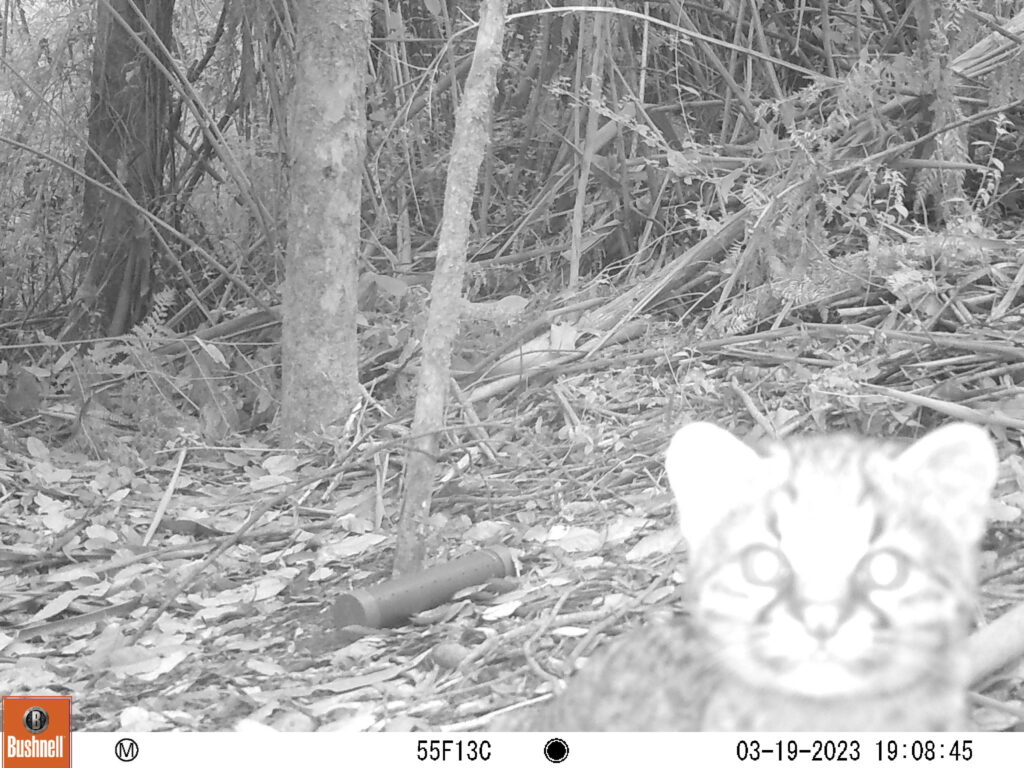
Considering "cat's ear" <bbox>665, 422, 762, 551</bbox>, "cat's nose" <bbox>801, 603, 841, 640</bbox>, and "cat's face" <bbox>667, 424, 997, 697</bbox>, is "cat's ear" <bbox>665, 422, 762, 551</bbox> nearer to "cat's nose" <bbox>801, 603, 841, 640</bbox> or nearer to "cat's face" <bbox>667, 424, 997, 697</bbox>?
"cat's face" <bbox>667, 424, 997, 697</bbox>

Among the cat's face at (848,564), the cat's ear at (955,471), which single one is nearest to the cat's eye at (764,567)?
the cat's face at (848,564)

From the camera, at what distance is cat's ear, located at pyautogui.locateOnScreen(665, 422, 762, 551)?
118 cm

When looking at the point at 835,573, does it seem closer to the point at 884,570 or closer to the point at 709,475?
the point at 884,570

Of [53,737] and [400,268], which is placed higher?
[400,268]

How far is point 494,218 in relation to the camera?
459 cm

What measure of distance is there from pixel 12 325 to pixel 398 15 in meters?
1.90

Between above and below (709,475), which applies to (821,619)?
below

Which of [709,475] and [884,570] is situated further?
[709,475]

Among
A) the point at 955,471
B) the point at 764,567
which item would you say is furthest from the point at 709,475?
the point at 955,471

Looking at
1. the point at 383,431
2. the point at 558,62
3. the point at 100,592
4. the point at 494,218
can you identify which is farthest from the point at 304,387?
the point at 558,62

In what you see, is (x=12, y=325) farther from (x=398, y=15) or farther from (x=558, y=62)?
(x=558, y=62)

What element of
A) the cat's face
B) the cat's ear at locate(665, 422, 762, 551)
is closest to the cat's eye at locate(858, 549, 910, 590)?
the cat's face

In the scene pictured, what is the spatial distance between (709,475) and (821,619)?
17 centimetres

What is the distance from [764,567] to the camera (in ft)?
3.69
